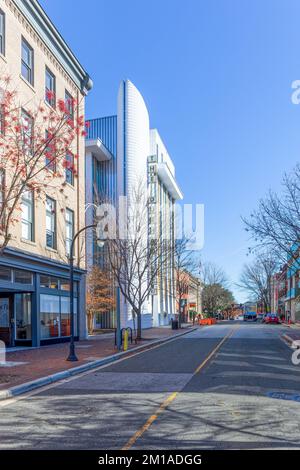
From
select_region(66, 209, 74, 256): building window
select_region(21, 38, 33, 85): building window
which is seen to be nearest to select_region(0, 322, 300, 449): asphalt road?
select_region(66, 209, 74, 256): building window

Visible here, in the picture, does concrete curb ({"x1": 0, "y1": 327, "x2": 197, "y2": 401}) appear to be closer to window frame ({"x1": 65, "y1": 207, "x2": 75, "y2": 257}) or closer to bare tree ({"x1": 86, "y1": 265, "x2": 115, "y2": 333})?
window frame ({"x1": 65, "y1": 207, "x2": 75, "y2": 257})

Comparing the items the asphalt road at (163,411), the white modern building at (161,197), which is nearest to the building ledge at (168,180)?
the white modern building at (161,197)

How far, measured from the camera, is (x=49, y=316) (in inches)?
997

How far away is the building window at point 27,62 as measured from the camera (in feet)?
76.2

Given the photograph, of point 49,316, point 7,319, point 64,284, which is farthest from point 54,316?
point 7,319

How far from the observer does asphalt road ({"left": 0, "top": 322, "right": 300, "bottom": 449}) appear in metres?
6.91

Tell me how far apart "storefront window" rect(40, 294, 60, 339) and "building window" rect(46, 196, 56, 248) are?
2.75 meters

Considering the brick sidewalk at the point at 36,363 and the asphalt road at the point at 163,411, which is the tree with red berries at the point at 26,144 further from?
the asphalt road at the point at 163,411

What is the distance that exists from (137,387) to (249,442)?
5564mm

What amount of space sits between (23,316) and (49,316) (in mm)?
1938

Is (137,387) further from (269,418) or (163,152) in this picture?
(163,152)

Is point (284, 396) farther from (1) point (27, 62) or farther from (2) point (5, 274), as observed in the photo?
(1) point (27, 62)

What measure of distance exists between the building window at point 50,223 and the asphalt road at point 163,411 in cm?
1124

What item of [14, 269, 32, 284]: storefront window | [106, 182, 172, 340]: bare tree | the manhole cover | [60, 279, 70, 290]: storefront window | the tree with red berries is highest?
the tree with red berries
